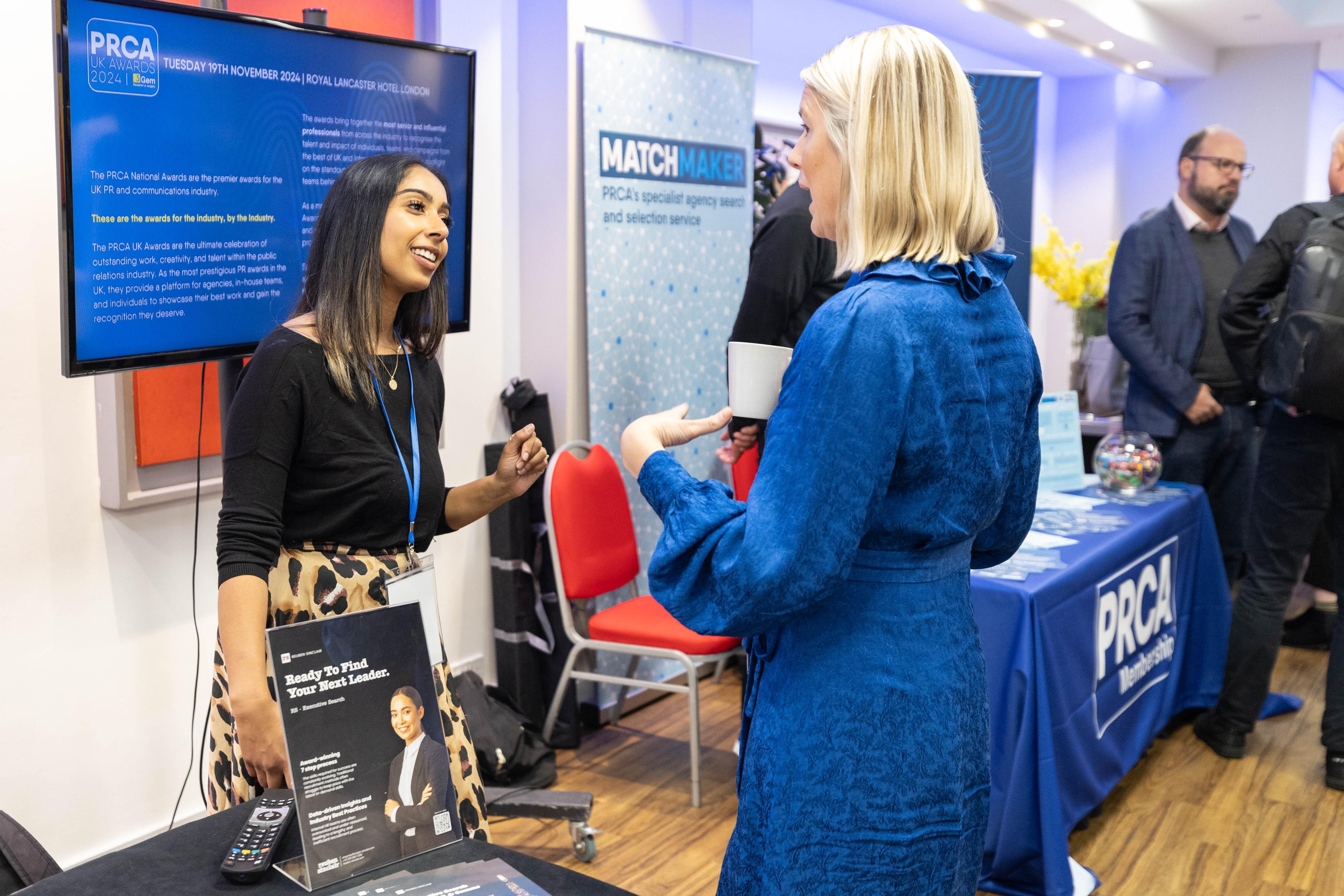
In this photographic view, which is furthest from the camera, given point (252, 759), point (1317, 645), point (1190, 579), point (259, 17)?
point (1317, 645)

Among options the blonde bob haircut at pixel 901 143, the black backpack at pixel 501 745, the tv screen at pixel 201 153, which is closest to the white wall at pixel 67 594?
the tv screen at pixel 201 153

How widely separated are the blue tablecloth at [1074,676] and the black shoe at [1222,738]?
13 cm

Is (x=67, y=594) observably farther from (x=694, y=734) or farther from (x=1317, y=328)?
(x=1317, y=328)

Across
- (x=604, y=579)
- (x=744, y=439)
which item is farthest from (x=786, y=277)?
(x=604, y=579)

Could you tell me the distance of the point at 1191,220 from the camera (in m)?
3.93

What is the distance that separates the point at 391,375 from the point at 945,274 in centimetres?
87

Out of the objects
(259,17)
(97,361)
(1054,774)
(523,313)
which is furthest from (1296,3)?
(97,361)

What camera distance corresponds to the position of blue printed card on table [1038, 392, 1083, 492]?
3422 mm

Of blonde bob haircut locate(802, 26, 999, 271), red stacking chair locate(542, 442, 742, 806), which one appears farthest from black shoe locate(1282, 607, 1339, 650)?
blonde bob haircut locate(802, 26, 999, 271)

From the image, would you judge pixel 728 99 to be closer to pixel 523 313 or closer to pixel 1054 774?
pixel 523 313

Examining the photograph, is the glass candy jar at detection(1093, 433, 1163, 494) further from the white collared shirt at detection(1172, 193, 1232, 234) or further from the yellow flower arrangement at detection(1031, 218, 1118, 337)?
the yellow flower arrangement at detection(1031, 218, 1118, 337)

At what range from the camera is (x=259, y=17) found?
6.21 ft

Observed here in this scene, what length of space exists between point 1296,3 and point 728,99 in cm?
419

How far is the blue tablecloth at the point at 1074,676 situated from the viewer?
7.92ft
